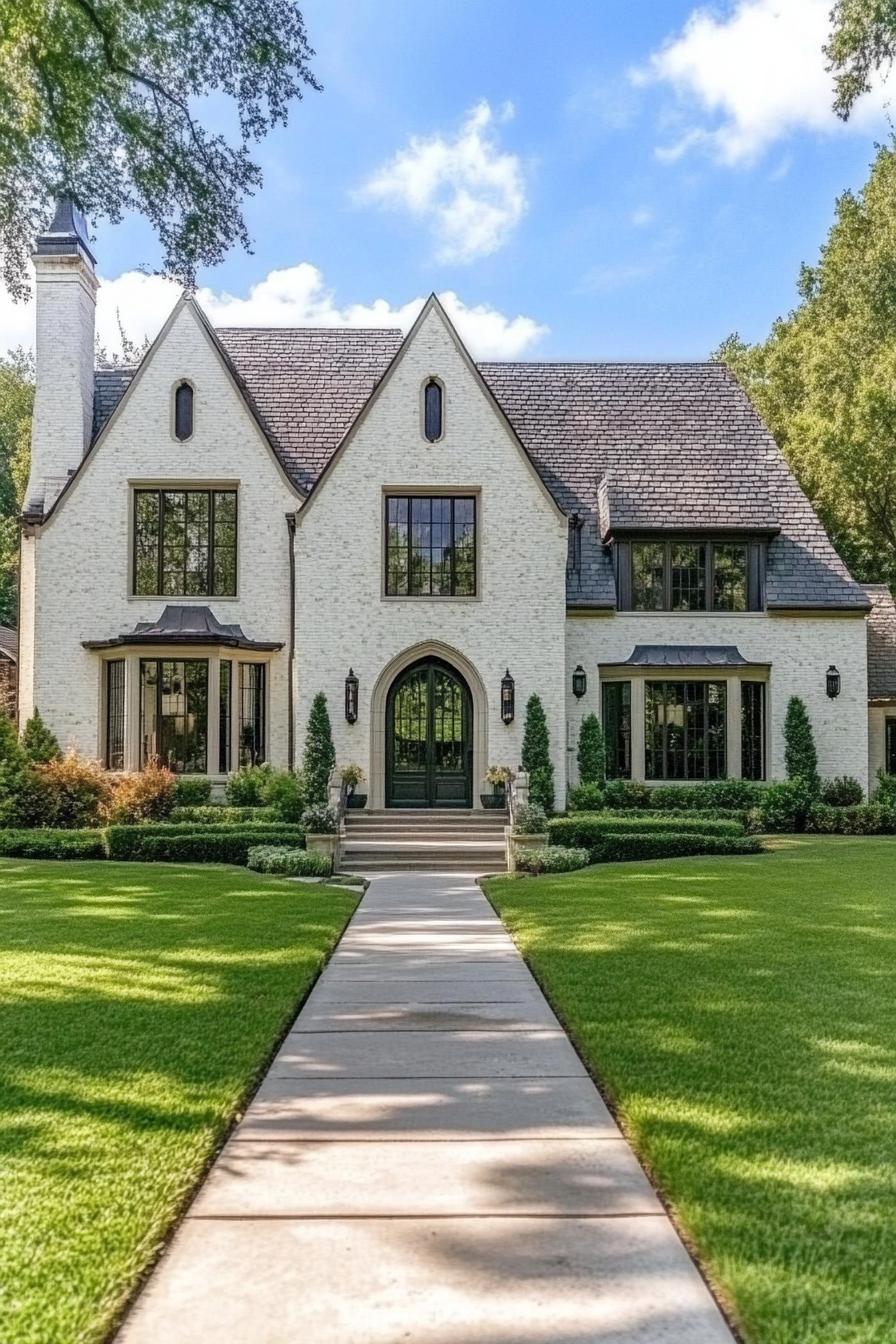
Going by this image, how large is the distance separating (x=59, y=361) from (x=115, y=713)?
8329mm

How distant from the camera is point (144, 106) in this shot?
663 inches

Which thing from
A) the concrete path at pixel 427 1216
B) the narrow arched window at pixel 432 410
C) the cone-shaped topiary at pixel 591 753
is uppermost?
the narrow arched window at pixel 432 410

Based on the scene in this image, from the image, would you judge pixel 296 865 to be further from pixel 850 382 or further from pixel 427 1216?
pixel 850 382

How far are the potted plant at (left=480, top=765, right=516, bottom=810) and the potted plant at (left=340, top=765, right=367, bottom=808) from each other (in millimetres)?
2509

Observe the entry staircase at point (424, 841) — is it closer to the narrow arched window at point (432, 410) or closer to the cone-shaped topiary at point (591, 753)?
the cone-shaped topiary at point (591, 753)

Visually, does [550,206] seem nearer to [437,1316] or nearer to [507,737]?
[507,737]

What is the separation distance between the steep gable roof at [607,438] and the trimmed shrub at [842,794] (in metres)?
3.96

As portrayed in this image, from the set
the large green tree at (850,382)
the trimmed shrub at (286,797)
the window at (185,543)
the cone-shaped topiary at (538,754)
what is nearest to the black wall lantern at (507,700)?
the cone-shaped topiary at (538,754)

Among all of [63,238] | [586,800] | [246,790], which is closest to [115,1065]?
[246,790]

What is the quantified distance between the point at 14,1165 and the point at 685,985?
16.3 feet

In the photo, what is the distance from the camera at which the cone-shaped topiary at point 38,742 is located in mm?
21864

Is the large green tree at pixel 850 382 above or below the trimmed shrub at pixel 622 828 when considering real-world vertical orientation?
above

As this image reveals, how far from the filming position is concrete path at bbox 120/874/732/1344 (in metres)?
3.20

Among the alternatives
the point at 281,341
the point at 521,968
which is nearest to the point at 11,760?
the point at 281,341
